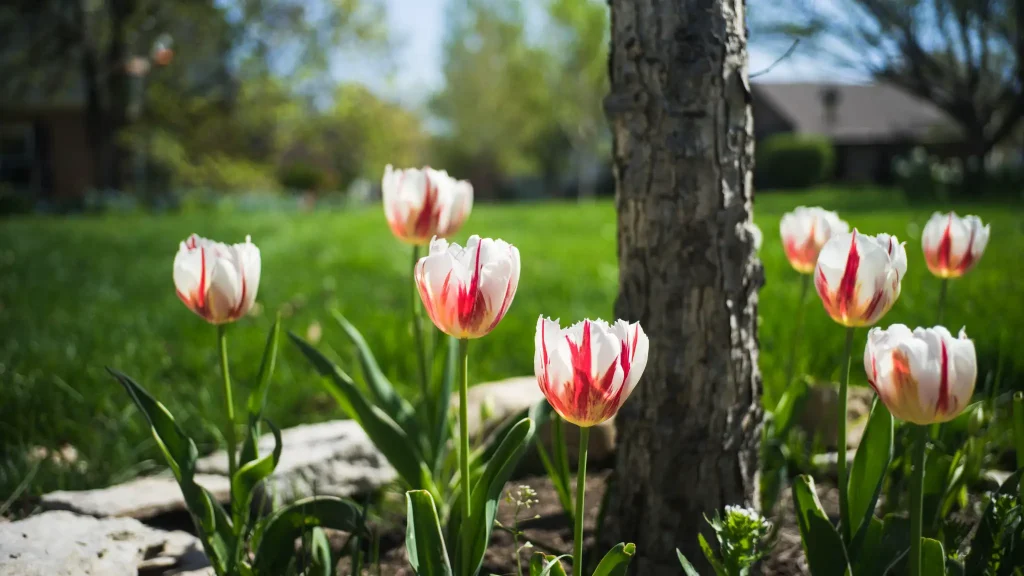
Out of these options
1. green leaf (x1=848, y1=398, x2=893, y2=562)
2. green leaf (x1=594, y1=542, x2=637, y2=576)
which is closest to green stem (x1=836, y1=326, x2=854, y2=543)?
Result: green leaf (x1=848, y1=398, x2=893, y2=562)

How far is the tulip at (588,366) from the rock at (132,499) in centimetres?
110

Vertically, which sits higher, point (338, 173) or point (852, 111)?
point (852, 111)

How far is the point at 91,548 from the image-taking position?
1583mm

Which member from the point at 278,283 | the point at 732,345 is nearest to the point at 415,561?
the point at 732,345

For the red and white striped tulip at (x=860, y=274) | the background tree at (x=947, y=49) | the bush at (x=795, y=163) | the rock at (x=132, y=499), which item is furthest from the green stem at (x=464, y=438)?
the bush at (x=795, y=163)

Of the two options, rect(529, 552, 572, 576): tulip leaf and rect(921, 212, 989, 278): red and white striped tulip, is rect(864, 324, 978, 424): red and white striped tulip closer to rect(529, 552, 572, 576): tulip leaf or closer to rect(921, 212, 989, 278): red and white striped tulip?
rect(529, 552, 572, 576): tulip leaf

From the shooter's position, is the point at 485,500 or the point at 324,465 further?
the point at 324,465

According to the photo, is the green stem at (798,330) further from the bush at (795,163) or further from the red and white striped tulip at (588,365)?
the bush at (795,163)

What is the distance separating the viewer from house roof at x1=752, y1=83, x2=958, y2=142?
110 ft

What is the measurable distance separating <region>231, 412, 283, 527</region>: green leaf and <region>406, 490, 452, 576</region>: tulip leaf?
38 cm

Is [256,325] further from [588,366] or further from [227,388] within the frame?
[588,366]

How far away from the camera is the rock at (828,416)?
2512mm

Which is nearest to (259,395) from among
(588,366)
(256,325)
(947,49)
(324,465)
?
(324,465)

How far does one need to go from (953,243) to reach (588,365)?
1.13 meters
